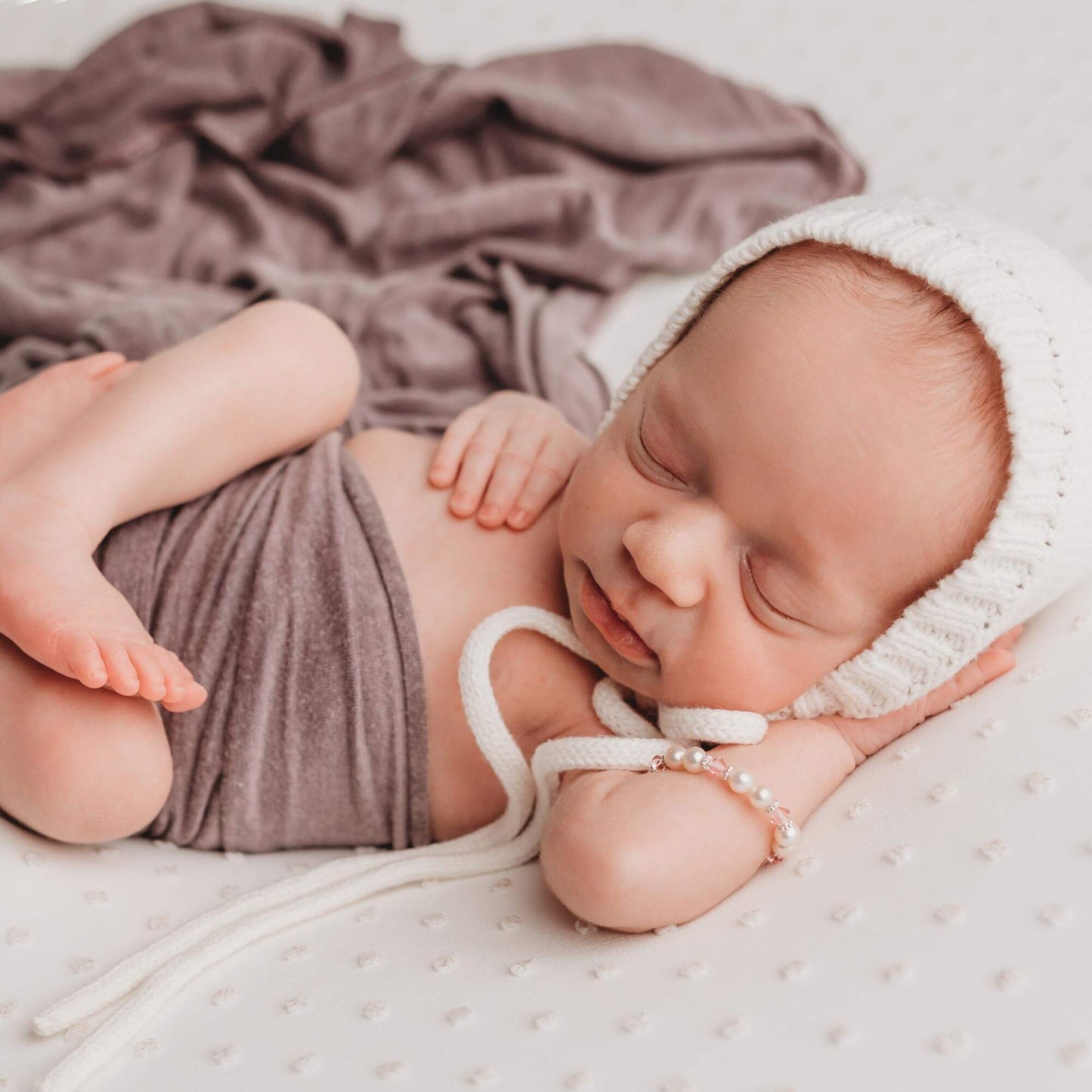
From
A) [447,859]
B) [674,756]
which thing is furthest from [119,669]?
[674,756]

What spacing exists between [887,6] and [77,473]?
173cm

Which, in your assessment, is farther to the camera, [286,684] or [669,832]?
[286,684]

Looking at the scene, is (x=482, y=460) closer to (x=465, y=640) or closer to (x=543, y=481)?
(x=543, y=481)

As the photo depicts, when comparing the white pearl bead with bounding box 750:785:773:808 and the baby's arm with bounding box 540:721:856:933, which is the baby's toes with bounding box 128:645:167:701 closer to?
the baby's arm with bounding box 540:721:856:933

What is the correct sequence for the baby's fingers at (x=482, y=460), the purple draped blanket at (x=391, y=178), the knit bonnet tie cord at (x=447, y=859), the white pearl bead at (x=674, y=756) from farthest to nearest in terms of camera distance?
the purple draped blanket at (x=391, y=178) → the baby's fingers at (x=482, y=460) → the white pearl bead at (x=674, y=756) → the knit bonnet tie cord at (x=447, y=859)

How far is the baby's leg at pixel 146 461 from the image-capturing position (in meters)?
0.88

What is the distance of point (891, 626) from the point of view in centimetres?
93

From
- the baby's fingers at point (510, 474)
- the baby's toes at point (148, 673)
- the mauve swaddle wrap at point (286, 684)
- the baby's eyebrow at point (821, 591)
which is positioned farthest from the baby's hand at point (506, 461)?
the baby's toes at point (148, 673)

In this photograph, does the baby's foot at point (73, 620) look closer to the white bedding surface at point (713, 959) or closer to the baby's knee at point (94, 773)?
the baby's knee at point (94, 773)

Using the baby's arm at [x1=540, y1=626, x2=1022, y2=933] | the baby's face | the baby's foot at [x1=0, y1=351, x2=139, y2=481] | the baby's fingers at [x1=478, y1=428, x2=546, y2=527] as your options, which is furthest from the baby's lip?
the baby's foot at [x1=0, y1=351, x2=139, y2=481]

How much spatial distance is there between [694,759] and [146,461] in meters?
0.56

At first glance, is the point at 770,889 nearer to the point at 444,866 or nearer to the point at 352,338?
the point at 444,866

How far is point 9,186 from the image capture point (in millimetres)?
1722

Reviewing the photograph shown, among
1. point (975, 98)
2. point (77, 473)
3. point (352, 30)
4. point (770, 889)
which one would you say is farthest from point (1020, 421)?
point (352, 30)
